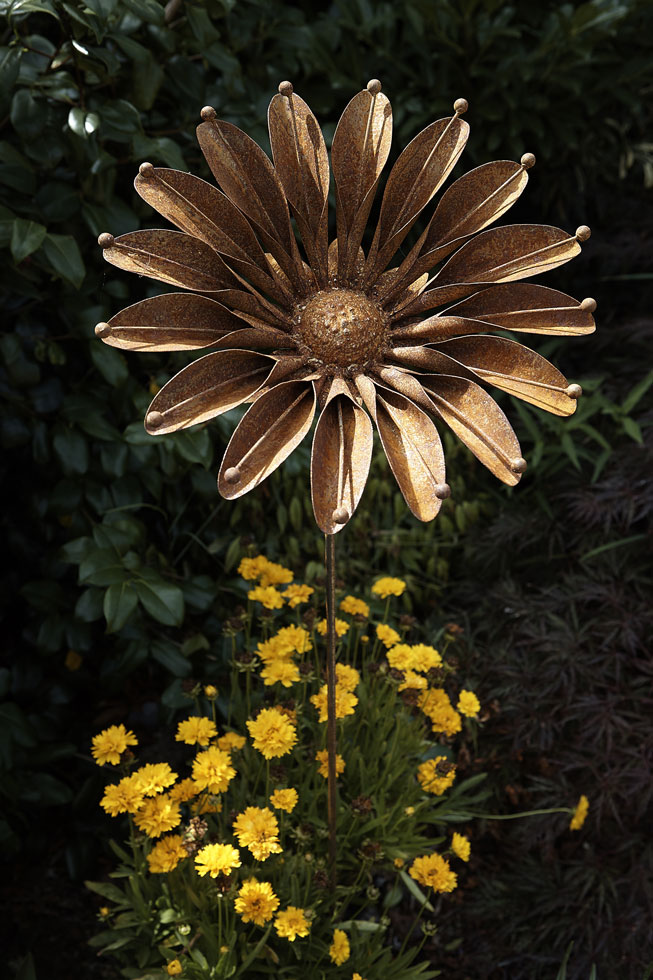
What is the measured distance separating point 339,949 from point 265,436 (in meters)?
0.61

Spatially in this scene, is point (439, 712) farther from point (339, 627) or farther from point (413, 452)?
point (413, 452)

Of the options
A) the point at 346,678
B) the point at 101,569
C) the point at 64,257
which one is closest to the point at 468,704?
the point at 346,678

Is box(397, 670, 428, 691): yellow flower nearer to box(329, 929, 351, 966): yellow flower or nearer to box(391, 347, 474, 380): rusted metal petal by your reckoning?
box(329, 929, 351, 966): yellow flower

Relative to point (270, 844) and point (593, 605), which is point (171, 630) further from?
point (593, 605)

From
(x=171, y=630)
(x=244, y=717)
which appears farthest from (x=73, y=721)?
(x=244, y=717)

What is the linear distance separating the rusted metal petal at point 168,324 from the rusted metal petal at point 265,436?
8cm

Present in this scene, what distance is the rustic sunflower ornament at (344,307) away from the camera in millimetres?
682

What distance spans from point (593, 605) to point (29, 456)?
0.95 metres

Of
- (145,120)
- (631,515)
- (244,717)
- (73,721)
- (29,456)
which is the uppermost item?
(145,120)

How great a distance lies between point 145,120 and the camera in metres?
1.32

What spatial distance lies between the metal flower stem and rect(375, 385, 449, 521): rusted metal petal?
129mm

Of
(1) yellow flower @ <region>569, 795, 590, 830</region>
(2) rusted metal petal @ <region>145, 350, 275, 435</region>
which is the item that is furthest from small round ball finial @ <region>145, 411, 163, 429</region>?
(1) yellow flower @ <region>569, 795, 590, 830</region>

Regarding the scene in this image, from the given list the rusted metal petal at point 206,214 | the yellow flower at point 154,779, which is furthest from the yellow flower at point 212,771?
the rusted metal petal at point 206,214

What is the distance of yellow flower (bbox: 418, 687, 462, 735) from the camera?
3.57ft
